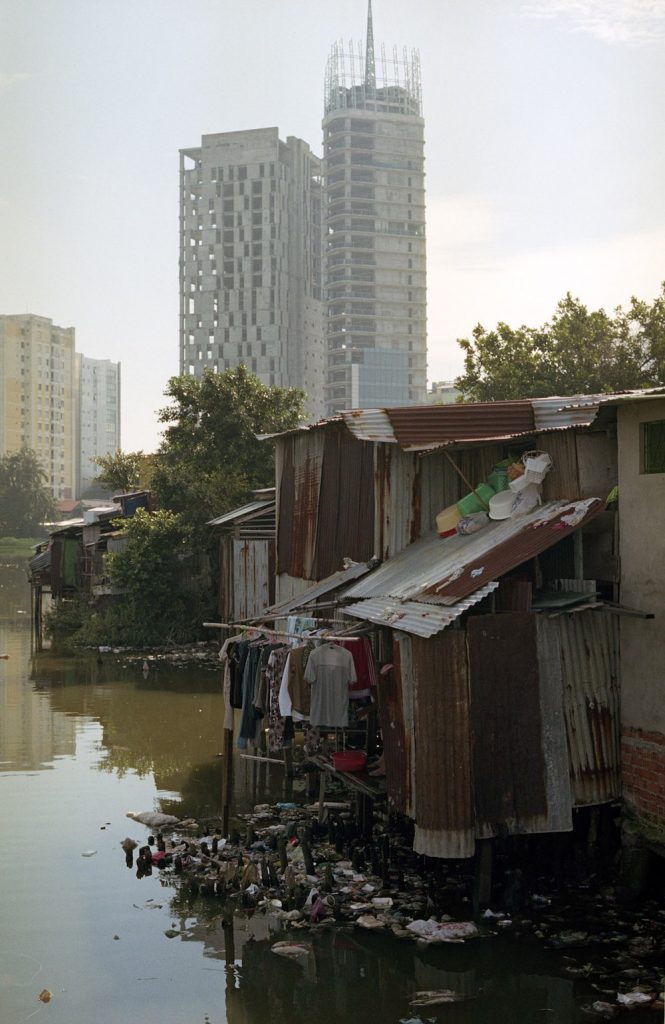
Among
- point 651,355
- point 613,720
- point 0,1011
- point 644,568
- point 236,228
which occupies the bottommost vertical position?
point 0,1011

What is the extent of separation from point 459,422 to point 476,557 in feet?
8.54

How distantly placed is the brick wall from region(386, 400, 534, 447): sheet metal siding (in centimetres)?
380

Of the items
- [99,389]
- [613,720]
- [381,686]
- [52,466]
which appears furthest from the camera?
[99,389]

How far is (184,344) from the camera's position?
11144cm

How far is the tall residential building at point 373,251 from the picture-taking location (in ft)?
346

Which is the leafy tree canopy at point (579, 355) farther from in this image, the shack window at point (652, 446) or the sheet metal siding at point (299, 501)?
the shack window at point (652, 446)

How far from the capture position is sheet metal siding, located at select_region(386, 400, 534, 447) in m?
12.0

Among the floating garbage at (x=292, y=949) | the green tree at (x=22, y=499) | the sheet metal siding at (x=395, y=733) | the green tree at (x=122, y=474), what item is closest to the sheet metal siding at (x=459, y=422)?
the sheet metal siding at (x=395, y=733)

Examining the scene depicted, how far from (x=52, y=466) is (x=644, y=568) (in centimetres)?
12111

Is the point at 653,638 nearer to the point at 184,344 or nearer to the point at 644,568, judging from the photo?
the point at 644,568

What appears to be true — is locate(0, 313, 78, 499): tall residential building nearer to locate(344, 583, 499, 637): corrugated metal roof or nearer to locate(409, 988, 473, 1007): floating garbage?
locate(344, 583, 499, 637): corrugated metal roof

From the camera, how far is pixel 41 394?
406 feet

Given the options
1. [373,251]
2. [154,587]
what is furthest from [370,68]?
[154,587]

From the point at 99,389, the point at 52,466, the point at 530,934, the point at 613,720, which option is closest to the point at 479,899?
the point at 530,934
